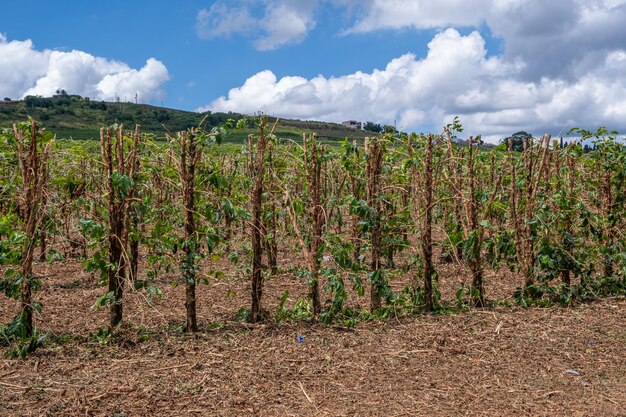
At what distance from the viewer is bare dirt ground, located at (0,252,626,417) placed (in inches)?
147

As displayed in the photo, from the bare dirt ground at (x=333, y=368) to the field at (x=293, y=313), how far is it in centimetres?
2

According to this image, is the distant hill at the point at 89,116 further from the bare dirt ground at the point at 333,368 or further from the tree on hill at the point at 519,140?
the bare dirt ground at the point at 333,368

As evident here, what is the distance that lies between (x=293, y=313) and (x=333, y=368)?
1.26 metres

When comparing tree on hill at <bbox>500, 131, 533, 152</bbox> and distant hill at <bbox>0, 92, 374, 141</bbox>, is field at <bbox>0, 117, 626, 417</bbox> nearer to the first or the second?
tree on hill at <bbox>500, 131, 533, 152</bbox>

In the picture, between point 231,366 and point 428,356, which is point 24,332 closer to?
point 231,366

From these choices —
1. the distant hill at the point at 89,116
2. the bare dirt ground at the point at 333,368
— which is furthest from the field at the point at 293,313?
the distant hill at the point at 89,116

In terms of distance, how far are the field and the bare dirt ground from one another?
2 cm

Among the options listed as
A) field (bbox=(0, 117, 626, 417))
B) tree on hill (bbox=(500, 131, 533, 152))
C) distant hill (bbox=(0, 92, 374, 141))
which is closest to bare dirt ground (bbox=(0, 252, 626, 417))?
field (bbox=(0, 117, 626, 417))

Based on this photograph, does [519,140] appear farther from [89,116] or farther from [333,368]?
[89,116]

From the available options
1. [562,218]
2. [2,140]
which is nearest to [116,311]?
[2,140]

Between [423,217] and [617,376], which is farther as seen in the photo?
[423,217]

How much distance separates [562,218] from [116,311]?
4.73m

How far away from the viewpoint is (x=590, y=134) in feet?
22.9

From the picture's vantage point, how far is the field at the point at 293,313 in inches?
154
